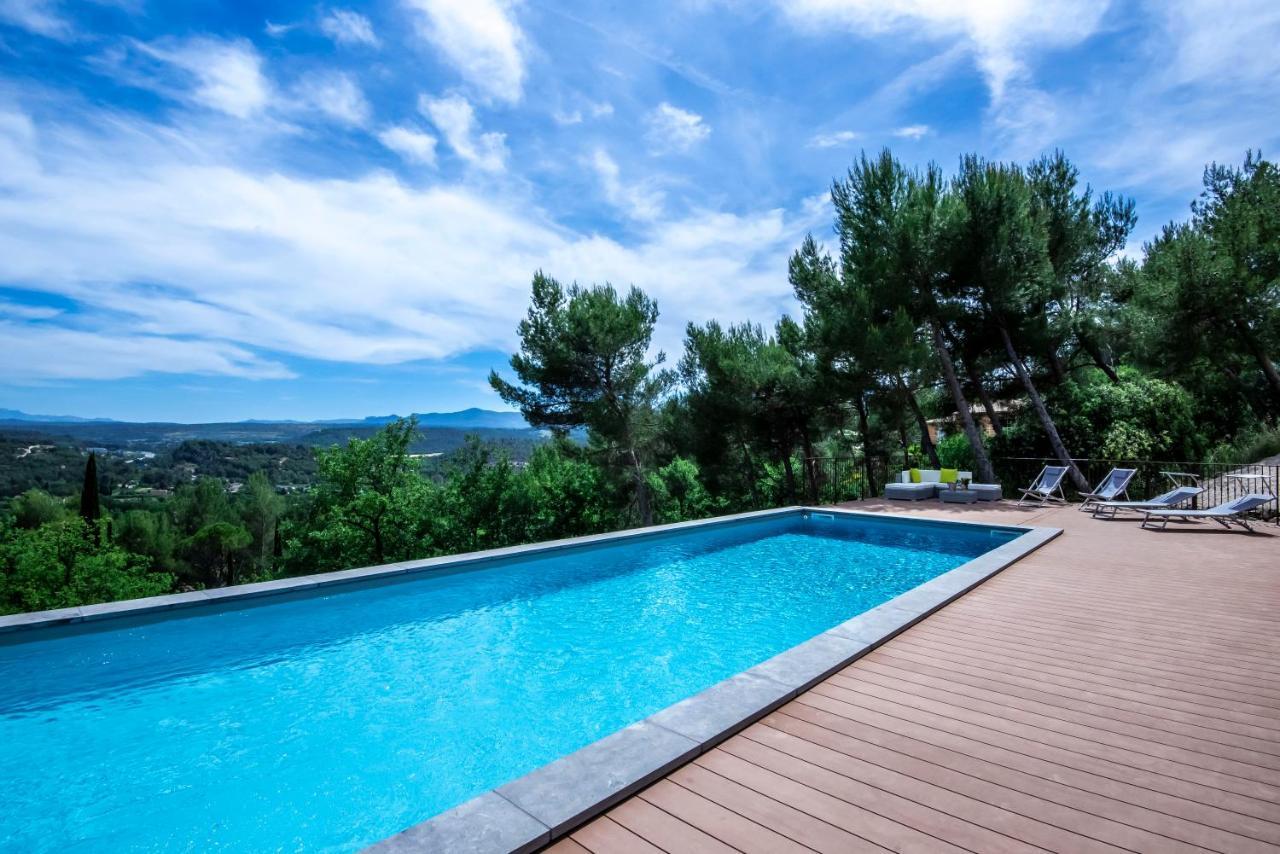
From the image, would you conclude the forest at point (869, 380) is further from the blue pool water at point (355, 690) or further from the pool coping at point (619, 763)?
the pool coping at point (619, 763)

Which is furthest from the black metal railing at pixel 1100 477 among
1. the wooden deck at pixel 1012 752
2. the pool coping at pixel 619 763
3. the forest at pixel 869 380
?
the pool coping at pixel 619 763

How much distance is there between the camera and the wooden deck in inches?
75.4

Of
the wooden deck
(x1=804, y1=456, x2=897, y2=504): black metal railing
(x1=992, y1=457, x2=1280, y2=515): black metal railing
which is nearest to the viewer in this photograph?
the wooden deck

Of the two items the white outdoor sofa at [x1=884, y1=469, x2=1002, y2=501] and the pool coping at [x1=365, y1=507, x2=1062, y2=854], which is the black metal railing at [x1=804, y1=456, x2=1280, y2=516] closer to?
the white outdoor sofa at [x1=884, y1=469, x2=1002, y2=501]

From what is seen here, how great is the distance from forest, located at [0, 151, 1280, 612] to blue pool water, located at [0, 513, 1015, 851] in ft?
20.5

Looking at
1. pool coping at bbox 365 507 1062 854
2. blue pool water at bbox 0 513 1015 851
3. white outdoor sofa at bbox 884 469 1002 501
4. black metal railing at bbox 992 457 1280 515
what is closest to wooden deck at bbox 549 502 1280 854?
pool coping at bbox 365 507 1062 854

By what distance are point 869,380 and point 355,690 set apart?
11702 millimetres

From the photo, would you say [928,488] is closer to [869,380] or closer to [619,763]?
[869,380]

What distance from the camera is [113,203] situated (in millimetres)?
8484

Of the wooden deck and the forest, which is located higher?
the forest

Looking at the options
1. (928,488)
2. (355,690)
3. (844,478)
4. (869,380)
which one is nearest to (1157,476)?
(928,488)

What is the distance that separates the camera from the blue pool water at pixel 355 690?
10.4ft

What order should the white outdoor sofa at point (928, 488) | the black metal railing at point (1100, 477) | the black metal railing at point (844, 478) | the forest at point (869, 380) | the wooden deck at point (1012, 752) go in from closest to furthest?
the wooden deck at point (1012, 752) → the black metal railing at point (1100, 477) → the white outdoor sofa at point (928, 488) → the forest at point (869, 380) → the black metal railing at point (844, 478)

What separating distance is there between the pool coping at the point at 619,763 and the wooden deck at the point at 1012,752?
60 millimetres
